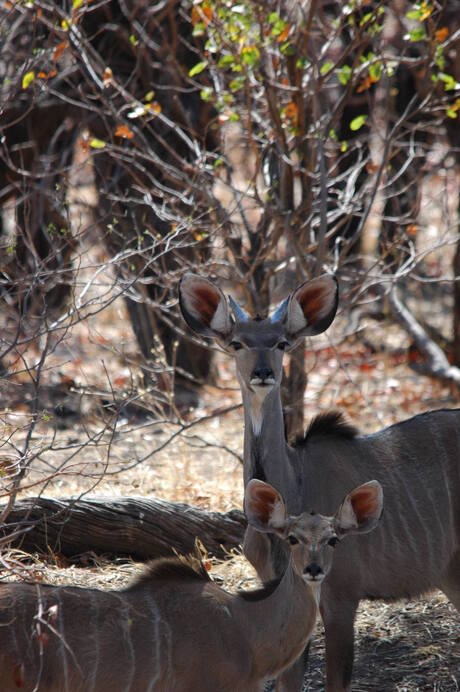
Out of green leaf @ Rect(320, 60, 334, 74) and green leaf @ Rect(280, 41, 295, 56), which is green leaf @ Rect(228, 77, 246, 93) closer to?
green leaf @ Rect(280, 41, 295, 56)

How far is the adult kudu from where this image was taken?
3.73 metres

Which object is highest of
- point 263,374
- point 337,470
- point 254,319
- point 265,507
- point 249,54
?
point 249,54

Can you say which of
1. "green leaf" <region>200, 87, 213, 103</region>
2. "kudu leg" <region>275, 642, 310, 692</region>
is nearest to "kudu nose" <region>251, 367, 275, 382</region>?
"kudu leg" <region>275, 642, 310, 692</region>

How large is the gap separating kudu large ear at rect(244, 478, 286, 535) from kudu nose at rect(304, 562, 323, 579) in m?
0.19

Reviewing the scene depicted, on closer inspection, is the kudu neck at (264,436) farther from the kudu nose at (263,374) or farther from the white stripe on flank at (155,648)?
the white stripe on flank at (155,648)

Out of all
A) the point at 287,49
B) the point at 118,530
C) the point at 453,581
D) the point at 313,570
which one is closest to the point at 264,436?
the point at 313,570

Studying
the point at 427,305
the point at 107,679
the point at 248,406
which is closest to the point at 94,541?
the point at 248,406

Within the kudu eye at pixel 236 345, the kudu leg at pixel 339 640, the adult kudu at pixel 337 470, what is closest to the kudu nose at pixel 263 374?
the adult kudu at pixel 337 470

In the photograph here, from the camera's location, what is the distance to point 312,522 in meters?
3.25

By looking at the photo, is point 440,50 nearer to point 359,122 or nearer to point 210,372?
point 359,122

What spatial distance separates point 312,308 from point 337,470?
1.94 ft

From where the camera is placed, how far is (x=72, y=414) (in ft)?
25.3

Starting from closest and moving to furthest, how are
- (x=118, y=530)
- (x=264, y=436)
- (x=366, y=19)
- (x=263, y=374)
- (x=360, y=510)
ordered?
(x=360, y=510)
(x=263, y=374)
(x=264, y=436)
(x=118, y=530)
(x=366, y=19)

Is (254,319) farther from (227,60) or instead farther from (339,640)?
(227,60)
